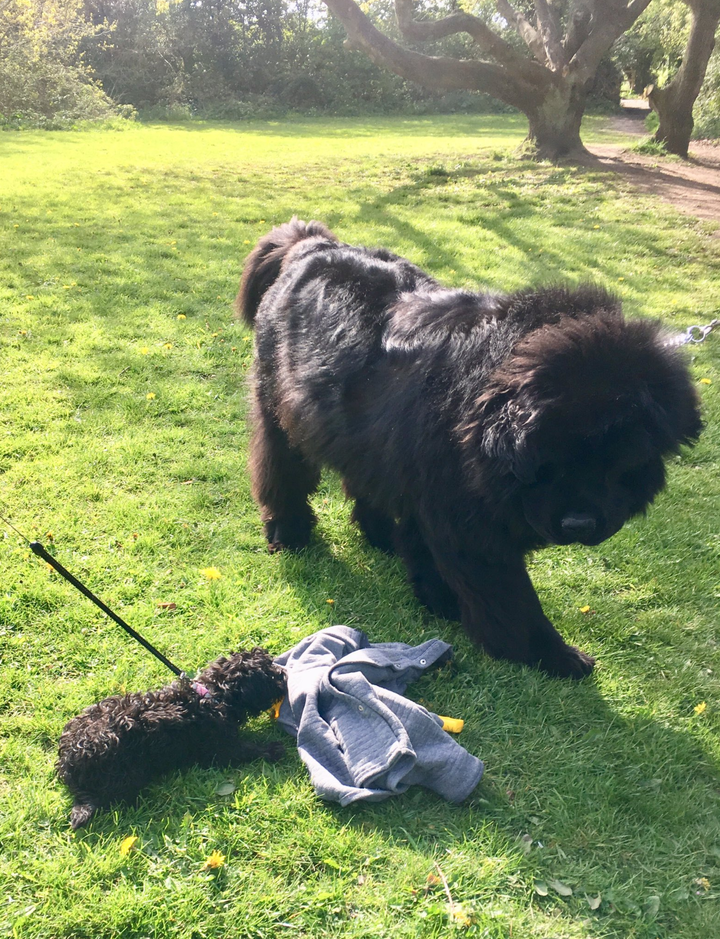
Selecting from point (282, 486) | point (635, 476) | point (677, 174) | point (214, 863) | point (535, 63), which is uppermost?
point (535, 63)

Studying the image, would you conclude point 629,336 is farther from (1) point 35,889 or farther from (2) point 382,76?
(2) point 382,76

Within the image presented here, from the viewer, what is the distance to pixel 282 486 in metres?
3.85

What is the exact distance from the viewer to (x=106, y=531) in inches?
154

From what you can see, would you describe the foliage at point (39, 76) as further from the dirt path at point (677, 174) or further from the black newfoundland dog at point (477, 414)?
the black newfoundland dog at point (477, 414)

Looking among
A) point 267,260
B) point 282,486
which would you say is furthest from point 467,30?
point 282,486

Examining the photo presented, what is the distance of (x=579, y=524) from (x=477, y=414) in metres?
0.53

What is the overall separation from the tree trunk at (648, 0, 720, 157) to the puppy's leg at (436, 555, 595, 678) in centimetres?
1407

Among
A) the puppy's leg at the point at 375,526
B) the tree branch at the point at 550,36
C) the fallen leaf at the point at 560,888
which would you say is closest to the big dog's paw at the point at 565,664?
the fallen leaf at the point at 560,888

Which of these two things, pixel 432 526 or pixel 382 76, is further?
pixel 382 76

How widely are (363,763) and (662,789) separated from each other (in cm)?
110

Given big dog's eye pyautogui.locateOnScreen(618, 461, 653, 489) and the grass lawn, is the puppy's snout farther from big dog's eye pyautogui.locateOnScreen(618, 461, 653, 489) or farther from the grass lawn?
the grass lawn

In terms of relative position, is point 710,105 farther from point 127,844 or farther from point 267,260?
point 127,844

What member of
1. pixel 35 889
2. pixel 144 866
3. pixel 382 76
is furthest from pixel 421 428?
pixel 382 76

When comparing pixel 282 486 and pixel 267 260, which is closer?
pixel 282 486
